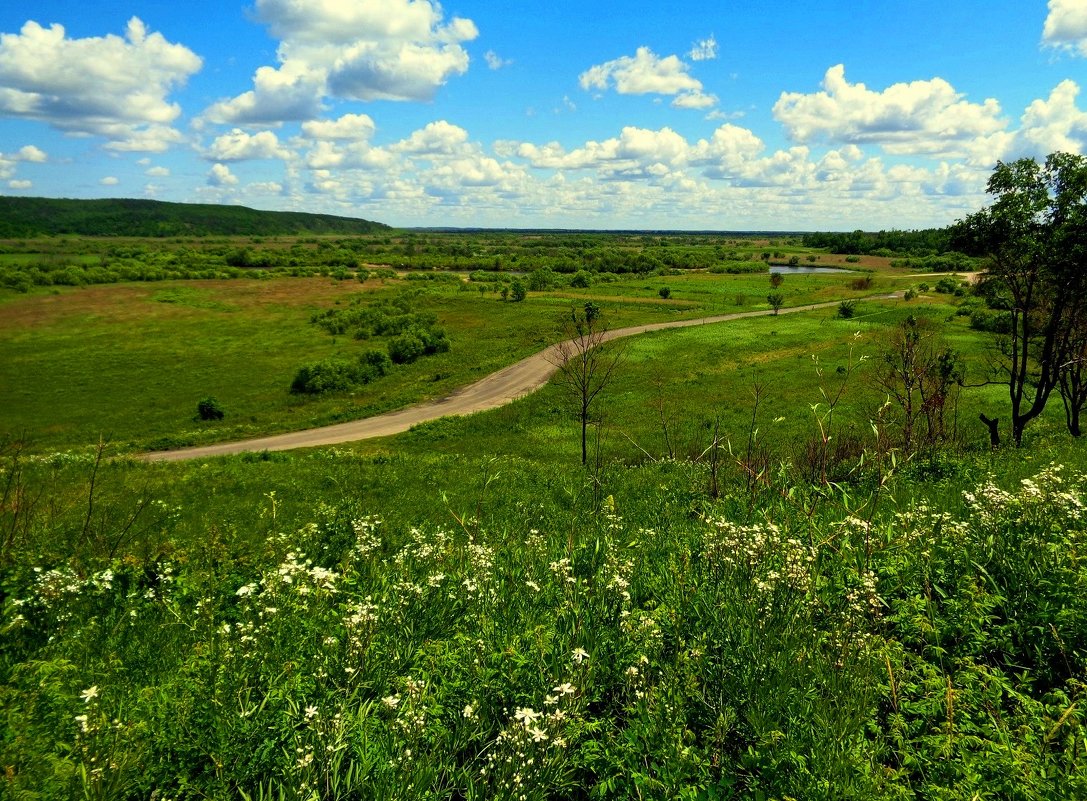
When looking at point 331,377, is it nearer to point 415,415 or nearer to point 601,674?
point 415,415

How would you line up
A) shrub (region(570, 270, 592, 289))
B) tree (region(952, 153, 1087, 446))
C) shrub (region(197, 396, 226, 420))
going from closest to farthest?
1. tree (region(952, 153, 1087, 446))
2. shrub (region(197, 396, 226, 420))
3. shrub (region(570, 270, 592, 289))

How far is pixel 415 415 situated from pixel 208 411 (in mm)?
16364

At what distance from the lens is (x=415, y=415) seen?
4375cm

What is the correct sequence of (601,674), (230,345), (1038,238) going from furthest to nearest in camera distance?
(230,345)
(1038,238)
(601,674)

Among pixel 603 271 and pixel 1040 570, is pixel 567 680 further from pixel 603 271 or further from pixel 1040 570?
pixel 603 271

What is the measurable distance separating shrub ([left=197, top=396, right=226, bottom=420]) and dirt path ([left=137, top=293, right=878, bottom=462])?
6976mm

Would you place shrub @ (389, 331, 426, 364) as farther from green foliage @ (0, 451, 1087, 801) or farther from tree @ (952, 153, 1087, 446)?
green foliage @ (0, 451, 1087, 801)

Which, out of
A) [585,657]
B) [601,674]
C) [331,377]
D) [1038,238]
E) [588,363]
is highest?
[1038,238]

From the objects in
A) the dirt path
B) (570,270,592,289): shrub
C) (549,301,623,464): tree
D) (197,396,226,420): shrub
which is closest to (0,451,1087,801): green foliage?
the dirt path

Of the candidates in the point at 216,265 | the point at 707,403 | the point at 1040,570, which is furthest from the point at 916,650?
A: the point at 216,265

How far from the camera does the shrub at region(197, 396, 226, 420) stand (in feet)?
143

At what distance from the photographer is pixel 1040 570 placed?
182 inches

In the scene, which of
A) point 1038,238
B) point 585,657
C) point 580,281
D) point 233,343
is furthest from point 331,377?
point 580,281

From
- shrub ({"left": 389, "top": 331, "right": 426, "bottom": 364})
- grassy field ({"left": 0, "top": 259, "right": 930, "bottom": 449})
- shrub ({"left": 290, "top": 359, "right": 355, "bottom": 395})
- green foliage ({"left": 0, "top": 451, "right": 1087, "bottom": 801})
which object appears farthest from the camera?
shrub ({"left": 389, "top": 331, "right": 426, "bottom": 364})
